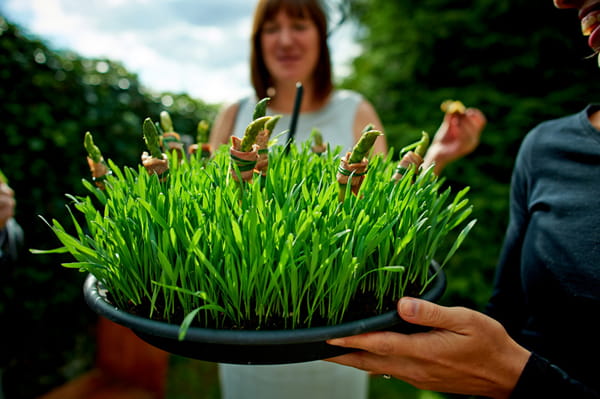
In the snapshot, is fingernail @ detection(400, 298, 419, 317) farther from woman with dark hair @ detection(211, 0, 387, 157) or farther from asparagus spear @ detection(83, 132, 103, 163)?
woman with dark hair @ detection(211, 0, 387, 157)

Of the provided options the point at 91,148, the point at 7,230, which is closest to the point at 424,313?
the point at 91,148

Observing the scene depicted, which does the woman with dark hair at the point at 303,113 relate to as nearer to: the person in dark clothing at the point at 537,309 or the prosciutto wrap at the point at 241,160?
the person in dark clothing at the point at 537,309

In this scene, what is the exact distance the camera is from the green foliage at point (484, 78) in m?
2.41

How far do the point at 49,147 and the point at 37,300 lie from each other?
76cm

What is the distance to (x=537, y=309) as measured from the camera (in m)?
0.86

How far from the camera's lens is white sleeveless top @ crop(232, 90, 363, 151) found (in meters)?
1.79

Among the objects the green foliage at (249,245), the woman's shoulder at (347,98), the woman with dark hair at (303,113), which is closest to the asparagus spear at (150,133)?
the green foliage at (249,245)

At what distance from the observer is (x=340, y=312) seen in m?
0.60

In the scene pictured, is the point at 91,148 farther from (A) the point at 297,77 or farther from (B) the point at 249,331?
(A) the point at 297,77

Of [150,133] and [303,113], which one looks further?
[303,113]

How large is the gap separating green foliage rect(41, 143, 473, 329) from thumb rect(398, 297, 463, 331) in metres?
0.06

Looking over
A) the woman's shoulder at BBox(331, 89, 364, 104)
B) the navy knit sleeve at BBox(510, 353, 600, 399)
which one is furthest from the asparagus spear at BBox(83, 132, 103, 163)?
the woman's shoulder at BBox(331, 89, 364, 104)

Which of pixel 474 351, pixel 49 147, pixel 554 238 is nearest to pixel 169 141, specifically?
pixel 474 351

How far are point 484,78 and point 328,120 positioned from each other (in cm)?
150
